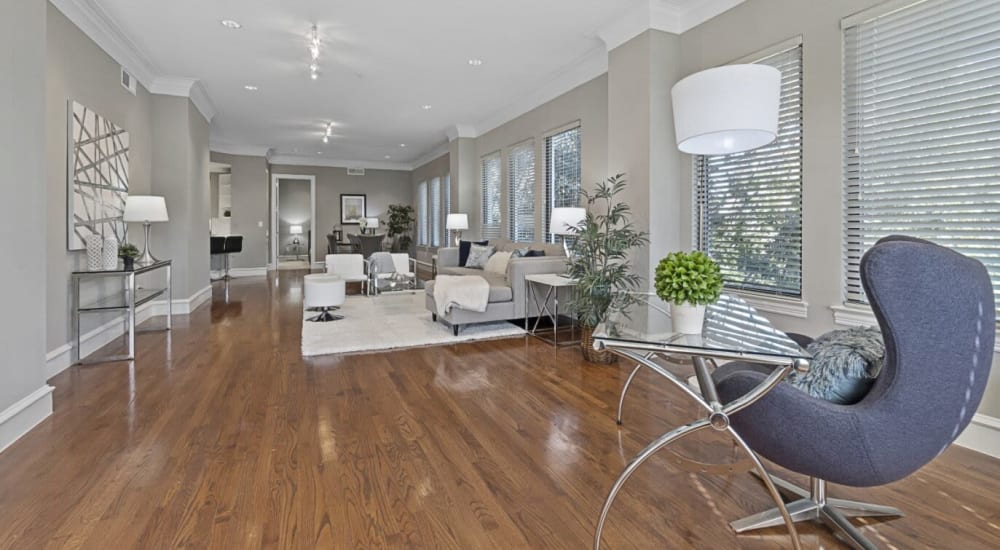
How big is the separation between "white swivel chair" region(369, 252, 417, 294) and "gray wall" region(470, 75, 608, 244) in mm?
1754

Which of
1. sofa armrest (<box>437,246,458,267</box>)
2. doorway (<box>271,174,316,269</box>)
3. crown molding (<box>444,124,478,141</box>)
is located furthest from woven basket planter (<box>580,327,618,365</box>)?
doorway (<box>271,174,316,269</box>)

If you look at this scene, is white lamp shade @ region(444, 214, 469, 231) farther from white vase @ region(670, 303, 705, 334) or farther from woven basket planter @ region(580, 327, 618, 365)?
white vase @ region(670, 303, 705, 334)

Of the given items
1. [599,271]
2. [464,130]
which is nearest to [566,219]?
[599,271]

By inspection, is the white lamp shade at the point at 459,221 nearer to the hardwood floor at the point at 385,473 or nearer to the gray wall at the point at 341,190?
the hardwood floor at the point at 385,473

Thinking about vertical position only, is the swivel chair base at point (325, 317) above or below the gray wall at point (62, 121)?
below

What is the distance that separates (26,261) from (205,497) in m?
1.71

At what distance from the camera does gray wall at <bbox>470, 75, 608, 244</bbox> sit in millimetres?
5098

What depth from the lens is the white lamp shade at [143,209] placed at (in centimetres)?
462

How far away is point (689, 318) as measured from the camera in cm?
169

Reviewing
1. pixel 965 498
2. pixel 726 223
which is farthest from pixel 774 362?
pixel 726 223

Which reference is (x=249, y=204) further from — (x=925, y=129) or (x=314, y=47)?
(x=925, y=129)

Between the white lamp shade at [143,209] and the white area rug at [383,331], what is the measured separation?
5.81ft

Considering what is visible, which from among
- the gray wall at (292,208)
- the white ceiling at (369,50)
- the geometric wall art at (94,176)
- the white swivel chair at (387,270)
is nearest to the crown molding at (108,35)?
the white ceiling at (369,50)

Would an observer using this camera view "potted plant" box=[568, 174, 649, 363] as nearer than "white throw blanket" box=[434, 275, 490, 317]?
Yes
